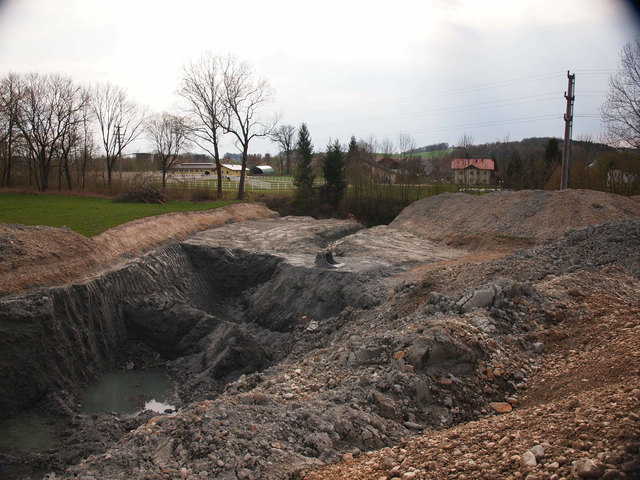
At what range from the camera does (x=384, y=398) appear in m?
5.32

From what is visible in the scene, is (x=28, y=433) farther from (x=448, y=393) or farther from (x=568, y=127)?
(x=568, y=127)

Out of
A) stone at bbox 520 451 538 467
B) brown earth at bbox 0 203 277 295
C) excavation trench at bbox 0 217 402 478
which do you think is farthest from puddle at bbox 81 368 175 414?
stone at bbox 520 451 538 467

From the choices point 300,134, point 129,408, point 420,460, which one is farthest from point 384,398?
point 300,134

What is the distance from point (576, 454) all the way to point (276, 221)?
20.0 meters

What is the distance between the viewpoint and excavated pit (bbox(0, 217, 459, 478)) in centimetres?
889

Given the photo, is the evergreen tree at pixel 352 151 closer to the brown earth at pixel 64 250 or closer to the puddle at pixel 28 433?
the brown earth at pixel 64 250

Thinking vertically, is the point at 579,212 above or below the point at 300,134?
below

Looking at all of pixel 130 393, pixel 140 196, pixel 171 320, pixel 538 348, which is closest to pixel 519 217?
pixel 538 348

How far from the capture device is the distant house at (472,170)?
Answer: 3038 centimetres

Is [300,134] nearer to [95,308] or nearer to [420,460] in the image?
[95,308]

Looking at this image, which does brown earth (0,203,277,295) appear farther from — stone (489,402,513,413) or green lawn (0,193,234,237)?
stone (489,402,513,413)

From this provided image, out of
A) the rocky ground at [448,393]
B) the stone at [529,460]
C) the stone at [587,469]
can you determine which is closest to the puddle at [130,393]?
the rocky ground at [448,393]

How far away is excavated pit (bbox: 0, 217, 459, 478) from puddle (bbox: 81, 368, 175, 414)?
193 mm

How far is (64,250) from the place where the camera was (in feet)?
39.0
